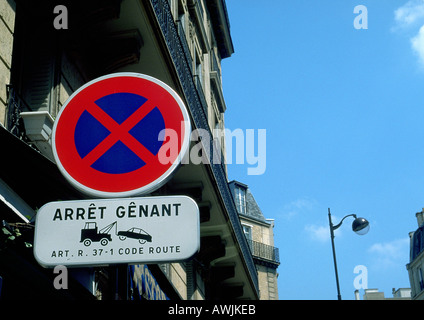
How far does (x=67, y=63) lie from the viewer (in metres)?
9.38

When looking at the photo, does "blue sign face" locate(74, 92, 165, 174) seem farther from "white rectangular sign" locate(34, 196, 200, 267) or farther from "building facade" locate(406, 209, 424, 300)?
"building facade" locate(406, 209, 424, 300)

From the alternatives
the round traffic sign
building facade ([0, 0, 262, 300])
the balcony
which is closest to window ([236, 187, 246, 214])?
the balcony

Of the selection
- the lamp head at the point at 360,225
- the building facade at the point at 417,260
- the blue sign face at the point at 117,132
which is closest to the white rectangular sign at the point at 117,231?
the blue sign face at the point at 117,132

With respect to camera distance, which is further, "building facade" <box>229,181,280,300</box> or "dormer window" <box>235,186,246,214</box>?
"dormer window" <box>235,186,246,214</box>

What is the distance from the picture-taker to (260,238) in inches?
2151

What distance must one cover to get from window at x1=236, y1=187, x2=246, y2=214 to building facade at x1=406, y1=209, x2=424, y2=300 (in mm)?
28459

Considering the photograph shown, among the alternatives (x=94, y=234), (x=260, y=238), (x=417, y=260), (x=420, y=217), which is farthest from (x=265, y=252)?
(x=94, y=234)

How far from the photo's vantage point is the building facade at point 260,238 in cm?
5297

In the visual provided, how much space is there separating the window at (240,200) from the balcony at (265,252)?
2.93 meters

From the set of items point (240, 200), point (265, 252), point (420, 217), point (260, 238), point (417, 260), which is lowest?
point (265, 252)

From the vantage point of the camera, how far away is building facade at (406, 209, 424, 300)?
74.4m

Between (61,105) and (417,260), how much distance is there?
72.4 m

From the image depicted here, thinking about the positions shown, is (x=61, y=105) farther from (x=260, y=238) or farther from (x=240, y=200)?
(x=260, y=238)
